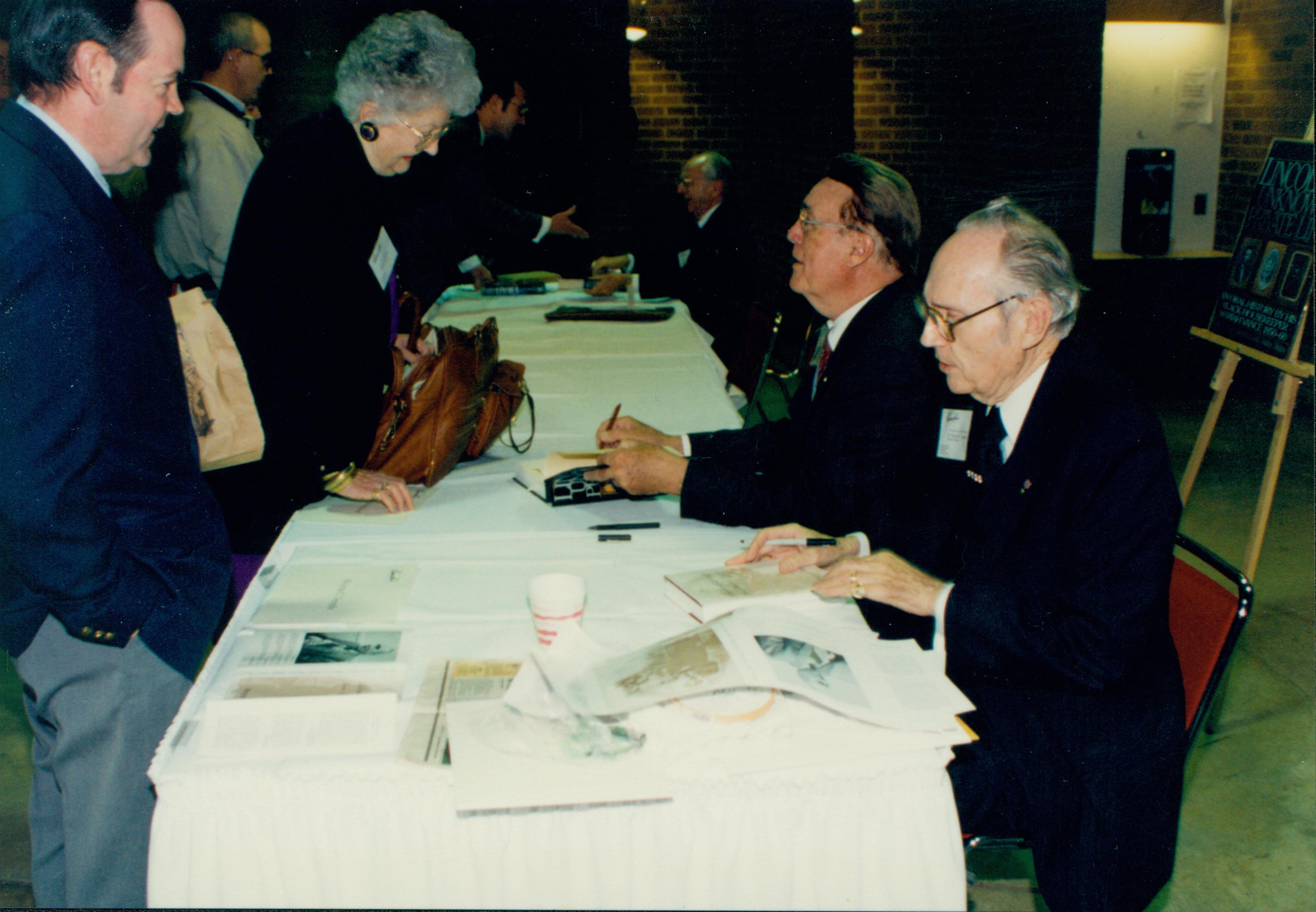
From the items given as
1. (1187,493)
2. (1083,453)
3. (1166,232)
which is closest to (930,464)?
(1083,453)

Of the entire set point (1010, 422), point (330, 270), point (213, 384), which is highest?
point (330, 270)

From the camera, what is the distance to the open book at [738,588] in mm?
1485

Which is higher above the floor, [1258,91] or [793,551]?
[1258,91]

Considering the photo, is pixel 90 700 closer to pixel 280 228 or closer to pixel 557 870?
pixel 557 870

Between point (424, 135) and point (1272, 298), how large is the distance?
276 cm

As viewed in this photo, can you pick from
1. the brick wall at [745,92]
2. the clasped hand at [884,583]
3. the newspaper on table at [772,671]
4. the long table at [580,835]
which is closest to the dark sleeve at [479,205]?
the brick wall at [745,92]

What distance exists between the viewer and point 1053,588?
1490mm

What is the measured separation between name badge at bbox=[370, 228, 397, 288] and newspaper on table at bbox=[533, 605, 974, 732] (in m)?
1.08

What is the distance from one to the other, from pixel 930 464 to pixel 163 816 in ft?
4.77

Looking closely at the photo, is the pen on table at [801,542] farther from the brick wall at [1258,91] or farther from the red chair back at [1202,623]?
the brick wall at [1258,91]

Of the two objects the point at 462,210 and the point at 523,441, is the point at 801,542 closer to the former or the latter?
the point at 523,441

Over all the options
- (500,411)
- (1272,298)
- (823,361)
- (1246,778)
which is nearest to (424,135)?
(500,411)

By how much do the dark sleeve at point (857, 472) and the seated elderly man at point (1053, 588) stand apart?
11.5 inches

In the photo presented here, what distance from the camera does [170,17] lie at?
137 centimetres
